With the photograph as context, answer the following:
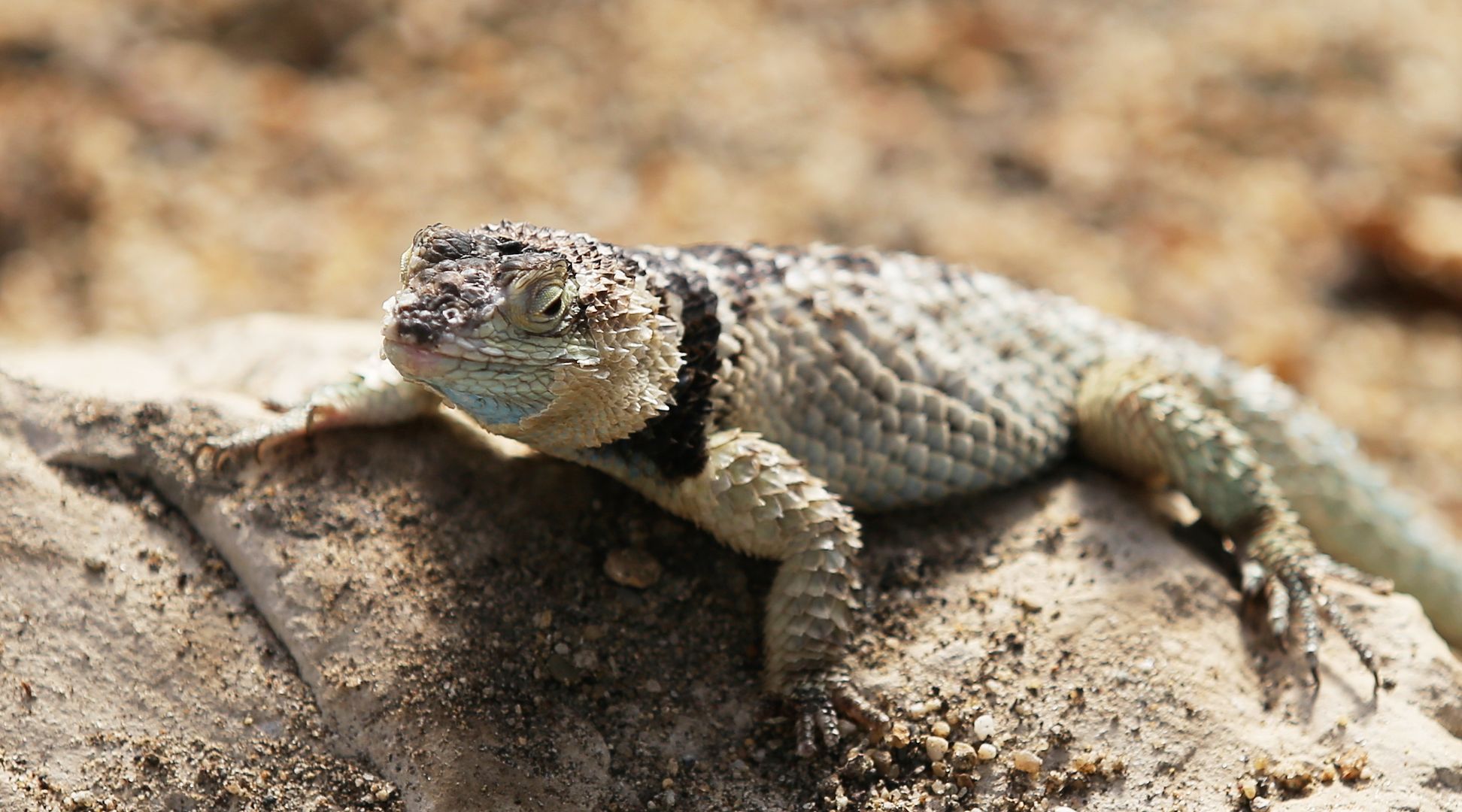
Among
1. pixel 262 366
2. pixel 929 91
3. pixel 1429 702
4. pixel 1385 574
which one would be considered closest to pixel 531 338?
pixel 262 366

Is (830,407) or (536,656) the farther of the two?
(830,407)

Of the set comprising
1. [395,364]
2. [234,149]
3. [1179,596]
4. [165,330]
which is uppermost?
[395,364]

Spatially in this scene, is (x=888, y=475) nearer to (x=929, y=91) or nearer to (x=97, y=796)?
(x=97, y=796)

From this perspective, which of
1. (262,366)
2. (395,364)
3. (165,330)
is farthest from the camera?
(165,330)

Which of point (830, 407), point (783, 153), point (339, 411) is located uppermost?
point (830, 407)

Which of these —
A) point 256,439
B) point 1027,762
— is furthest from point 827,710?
point 256,439

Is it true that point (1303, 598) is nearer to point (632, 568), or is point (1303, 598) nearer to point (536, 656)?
point (632, 568)

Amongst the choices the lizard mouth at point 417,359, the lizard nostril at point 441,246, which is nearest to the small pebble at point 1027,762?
the lizard mouth at point 417,359

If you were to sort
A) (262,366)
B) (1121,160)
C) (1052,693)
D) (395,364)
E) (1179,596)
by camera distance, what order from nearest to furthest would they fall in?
(395,364) < (1052,693) < (1179,596) < (262,366) < (1121,160)

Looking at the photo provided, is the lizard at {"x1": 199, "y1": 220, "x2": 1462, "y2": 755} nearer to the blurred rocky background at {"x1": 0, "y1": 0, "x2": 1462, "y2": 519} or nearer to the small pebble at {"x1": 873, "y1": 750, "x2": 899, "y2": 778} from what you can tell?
the small pebble at {"x1": 873, "y1": 750, "x2": 899, "y2": 778}
